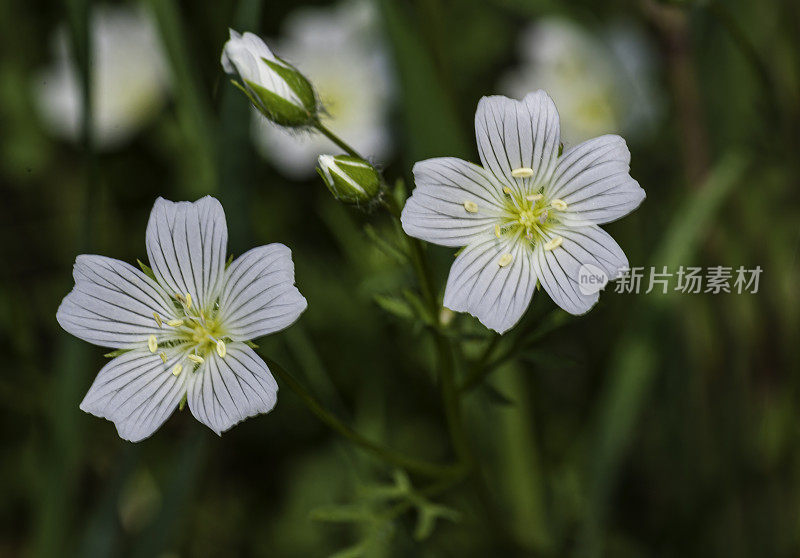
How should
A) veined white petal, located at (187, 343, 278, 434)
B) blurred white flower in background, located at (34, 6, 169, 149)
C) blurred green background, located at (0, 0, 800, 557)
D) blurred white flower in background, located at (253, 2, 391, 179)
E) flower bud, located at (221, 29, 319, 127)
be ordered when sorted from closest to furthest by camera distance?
veined white petal, located at (187, 343, 278, 434) → flower bud, located at (221, 29, 319, 127) → blurred green background, located at (0, 0, 800, 557) → blurred white flower in background, located at (253, 2, 391, 179) → blurred white flower in background, located at (34, 6, 169, 149)

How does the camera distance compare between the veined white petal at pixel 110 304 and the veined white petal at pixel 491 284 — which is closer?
the veined white petal at pixel 491 284

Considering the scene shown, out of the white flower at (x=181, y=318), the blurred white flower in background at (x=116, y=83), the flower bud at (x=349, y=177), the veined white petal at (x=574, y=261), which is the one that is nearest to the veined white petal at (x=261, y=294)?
the white flower at (x=181, y=318)

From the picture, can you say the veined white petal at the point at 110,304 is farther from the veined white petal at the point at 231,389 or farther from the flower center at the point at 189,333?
the veined white petal at the point at 231,389

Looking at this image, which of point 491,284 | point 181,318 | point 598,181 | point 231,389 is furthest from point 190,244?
point 598,181

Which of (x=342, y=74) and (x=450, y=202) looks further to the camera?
(x=342, y=74)

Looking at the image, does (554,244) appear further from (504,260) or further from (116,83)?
(116,83)

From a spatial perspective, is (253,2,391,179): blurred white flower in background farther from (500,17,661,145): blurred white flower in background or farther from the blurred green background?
(500,17,661,145): blurred white flower in background

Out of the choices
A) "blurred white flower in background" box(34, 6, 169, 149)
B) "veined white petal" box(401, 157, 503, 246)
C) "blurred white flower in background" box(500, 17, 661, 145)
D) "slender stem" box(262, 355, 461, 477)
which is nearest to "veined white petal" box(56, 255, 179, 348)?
"slender stem" box(262, 355, 461, 477)
